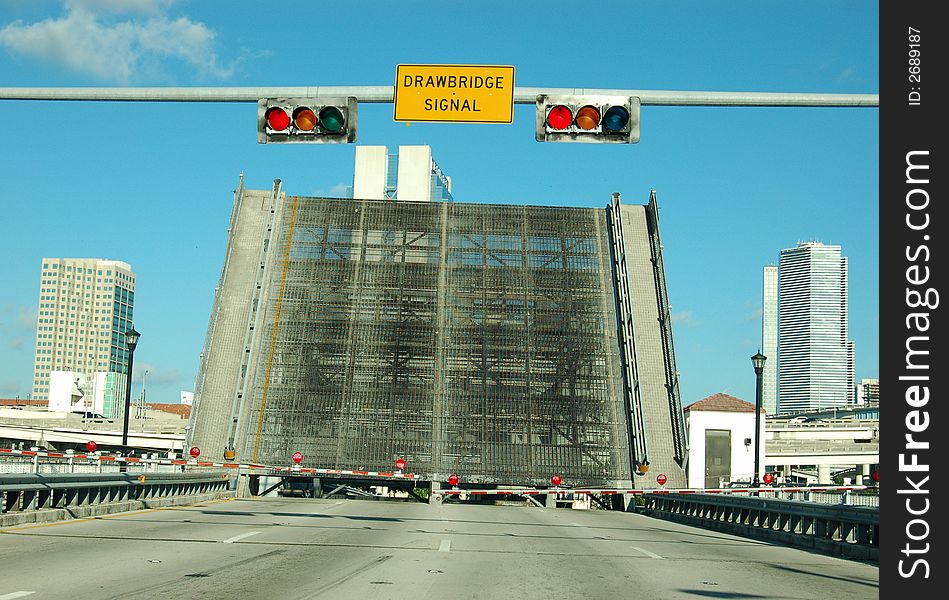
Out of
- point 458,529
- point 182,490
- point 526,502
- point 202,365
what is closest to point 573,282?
point 526,502

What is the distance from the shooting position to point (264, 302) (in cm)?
4578

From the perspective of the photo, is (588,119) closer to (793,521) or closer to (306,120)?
(306,120)

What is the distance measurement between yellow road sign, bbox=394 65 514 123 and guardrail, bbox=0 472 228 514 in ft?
32.2

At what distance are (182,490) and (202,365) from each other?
1456cm

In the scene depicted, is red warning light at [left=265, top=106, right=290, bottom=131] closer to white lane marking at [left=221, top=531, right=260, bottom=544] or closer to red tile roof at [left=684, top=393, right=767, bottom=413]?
white lane marking at [left=221, top=531, right=260, bottom=544]

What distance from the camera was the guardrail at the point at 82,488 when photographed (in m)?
18.4

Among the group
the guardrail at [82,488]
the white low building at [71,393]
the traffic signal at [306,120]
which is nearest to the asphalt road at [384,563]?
the guardrail at [82,488]

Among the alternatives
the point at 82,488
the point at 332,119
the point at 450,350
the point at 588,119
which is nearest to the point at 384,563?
the point at 332,119

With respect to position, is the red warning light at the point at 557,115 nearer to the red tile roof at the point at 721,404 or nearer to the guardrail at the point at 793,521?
the guardrail at the point at 793,521

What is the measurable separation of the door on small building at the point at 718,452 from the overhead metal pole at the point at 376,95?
190 ft

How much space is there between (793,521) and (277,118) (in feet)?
46.3

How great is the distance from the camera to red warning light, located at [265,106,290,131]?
531 inches

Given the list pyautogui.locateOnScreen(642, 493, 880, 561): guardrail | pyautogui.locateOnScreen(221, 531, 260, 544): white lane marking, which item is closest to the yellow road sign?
pyautogui.locateOnScreen(221, 531, 260, 544): white lane marking
